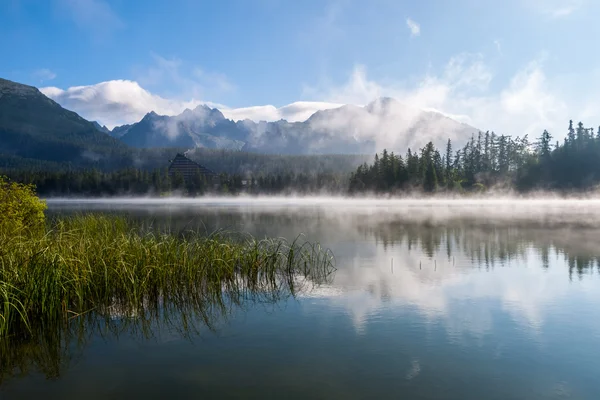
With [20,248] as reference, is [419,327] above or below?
below

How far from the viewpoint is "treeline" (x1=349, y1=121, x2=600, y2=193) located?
110438 mm

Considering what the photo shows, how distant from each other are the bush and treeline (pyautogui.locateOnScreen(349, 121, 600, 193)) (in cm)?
10092

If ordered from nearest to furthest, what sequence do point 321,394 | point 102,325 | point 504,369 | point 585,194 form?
point 321,394 → point 504,369 → point 102,325 → point 585,194

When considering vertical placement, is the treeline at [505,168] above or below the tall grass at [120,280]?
above

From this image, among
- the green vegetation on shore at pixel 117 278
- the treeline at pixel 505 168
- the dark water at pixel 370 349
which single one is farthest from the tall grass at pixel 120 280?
the treeline at pixel 505 168

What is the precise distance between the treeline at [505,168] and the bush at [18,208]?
331 ft

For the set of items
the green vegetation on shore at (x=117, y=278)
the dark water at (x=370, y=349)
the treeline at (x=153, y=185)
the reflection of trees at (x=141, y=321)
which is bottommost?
the dark water at (x=370, y=349)

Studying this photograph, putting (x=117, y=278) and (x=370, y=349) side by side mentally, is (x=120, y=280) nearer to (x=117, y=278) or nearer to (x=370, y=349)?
(x=117, y=278)

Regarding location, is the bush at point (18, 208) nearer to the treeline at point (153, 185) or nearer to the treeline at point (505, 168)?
the treeline at point (505, 168)

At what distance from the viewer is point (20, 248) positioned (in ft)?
41.0

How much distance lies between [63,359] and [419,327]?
28.9 feet

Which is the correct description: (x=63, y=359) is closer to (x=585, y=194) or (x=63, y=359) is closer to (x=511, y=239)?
(x=511, y=239)

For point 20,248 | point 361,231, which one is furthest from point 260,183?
point 20,248

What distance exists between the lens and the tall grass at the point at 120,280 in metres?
11.1
